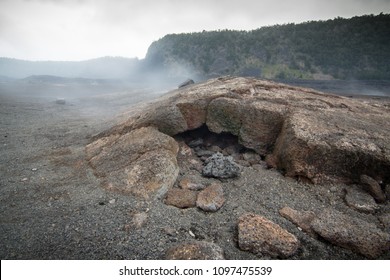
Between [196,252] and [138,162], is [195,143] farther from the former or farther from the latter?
[196,252]

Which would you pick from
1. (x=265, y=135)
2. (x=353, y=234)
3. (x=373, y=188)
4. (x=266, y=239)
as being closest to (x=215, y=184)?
(x=266, y=239)

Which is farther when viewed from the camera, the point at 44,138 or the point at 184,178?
the point at 44,138

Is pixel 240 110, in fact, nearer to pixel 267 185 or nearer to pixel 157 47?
pixel 267 185

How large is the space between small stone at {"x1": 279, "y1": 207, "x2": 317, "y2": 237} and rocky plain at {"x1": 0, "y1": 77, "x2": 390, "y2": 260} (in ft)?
0.06

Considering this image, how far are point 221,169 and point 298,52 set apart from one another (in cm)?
4958

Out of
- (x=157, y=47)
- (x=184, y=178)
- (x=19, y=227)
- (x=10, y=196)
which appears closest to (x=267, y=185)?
(x=184, y=178)

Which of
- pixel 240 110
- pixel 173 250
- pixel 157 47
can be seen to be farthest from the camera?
pixel 157 47

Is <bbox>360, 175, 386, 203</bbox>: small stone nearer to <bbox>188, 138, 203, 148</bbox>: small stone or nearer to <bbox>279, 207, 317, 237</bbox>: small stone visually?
<bbox>279, 207, 317, 237</bbox>: small stone

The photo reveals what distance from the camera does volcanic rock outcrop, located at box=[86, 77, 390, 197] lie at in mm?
5289

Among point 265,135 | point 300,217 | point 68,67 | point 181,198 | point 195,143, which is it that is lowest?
point 300,217

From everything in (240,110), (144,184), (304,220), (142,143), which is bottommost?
(304,220)

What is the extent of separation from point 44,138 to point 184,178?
646 cm

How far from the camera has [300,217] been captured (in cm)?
442

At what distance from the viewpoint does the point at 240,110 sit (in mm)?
6895
